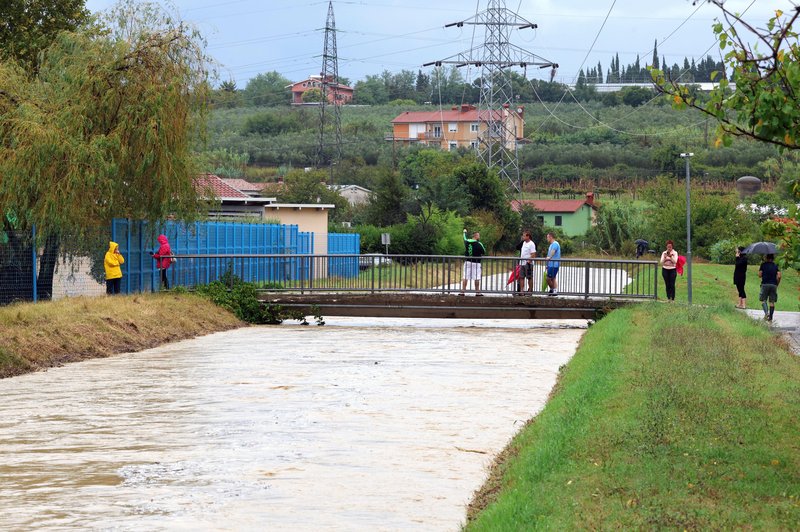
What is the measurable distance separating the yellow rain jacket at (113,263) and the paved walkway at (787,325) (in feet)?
50.4

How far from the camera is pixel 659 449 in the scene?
1064 centimetres

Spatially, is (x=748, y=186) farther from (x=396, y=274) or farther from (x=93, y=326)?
(x=93, y=326)

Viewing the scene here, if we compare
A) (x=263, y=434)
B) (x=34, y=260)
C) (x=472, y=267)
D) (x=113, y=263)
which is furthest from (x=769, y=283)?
(x=263, y=434)

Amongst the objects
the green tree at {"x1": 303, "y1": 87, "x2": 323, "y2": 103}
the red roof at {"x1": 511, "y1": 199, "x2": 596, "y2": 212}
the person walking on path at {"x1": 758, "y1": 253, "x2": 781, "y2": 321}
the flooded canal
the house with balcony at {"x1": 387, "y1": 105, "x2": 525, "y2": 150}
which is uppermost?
the green tree at {"x1": 303, "y1": 87, "x2": 323, "y2": 103}

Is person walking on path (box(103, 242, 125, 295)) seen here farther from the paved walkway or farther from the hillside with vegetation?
the paved walkway

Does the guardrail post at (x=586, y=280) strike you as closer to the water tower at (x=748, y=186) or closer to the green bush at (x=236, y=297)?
the green bush at (x=236, y=297)

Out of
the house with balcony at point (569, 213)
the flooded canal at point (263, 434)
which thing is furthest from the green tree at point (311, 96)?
the flooded canal at point (263, 434)

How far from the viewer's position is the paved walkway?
2361cm

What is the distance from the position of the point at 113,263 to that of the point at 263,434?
1534 centimetres

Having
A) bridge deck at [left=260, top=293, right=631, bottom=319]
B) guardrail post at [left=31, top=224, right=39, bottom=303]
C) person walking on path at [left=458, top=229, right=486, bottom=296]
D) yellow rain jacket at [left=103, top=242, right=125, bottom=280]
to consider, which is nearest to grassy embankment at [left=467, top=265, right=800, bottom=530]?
bridge deck at [left=260, top=293, right=631, bottom=319]

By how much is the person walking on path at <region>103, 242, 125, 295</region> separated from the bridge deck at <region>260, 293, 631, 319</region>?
4.70m

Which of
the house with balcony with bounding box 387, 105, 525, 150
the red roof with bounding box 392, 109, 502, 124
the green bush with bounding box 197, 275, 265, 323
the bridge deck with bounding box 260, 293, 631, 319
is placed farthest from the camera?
the red roof with bounding box 392, 109, 502, 124

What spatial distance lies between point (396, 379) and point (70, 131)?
38.2ft

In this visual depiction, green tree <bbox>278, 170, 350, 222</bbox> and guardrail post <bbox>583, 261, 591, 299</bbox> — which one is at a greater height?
green tree <bbox>278, 170, 350, 222</bbox>
